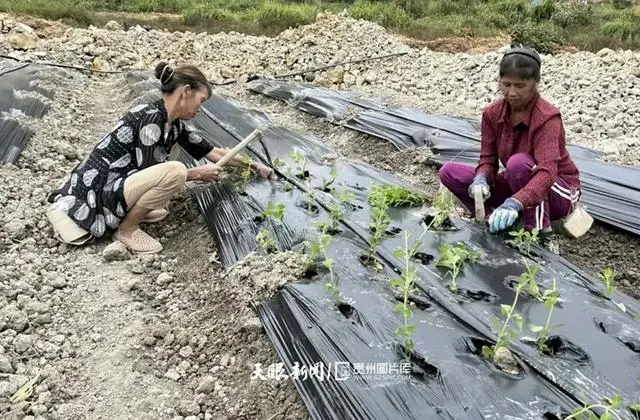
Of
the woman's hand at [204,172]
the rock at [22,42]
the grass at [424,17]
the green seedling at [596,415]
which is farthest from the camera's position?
the grass at [424,17]

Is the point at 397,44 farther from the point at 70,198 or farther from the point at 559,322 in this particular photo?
the point at 559,322

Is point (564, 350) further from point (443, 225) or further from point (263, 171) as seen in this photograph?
point (263, 171)

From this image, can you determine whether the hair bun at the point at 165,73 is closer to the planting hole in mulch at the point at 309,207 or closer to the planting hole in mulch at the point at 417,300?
the planting hole in mulch at the point at 309,207

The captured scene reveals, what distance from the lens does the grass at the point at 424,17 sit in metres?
11.7

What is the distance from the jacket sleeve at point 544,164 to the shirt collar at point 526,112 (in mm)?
82

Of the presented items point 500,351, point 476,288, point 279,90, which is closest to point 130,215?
point 476,288

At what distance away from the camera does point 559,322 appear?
2283mm

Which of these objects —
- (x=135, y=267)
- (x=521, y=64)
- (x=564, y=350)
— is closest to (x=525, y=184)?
(x=521, y=64)

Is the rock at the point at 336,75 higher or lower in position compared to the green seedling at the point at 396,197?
lower

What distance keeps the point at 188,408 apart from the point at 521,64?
6.74 feet

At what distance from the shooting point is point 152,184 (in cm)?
316

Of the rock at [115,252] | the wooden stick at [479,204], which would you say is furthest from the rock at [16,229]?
the wooden stick at [479,204]

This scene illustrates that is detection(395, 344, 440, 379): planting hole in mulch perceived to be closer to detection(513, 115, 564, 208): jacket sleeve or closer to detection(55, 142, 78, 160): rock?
detection(513, 115, 564, 208): jacket sleeve

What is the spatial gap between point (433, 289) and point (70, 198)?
2034mm
